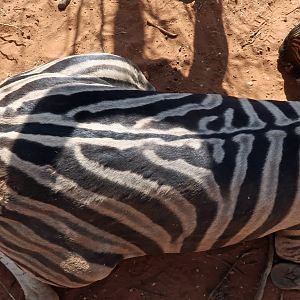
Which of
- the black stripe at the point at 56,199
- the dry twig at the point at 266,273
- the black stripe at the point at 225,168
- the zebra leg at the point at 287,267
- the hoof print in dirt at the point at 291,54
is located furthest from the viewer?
the hoof print in dirt at the point at 291,54

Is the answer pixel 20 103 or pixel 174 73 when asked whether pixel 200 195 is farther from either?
pixel 174 73

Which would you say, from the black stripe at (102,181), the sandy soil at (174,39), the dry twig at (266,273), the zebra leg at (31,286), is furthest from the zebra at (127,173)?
the sandy soil at (174,39)

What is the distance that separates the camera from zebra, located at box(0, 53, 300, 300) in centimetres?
232

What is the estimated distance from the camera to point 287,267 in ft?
10.9

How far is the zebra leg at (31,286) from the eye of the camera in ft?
9.86

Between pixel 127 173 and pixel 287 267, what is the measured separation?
1507 mm

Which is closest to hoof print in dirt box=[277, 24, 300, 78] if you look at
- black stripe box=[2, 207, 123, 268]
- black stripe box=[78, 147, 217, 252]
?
black stripe box=[78, 147, 217, 252]

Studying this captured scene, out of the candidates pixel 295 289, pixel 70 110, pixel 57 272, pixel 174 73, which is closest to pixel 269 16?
pixel 174 73

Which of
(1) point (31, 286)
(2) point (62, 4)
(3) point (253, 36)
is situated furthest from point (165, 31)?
(1) point (31, 286)

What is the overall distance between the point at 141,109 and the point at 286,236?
47.9 inches

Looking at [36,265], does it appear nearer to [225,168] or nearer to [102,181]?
[102,181]

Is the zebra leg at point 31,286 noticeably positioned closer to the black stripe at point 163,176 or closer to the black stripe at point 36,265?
the black stripe at point 36,265

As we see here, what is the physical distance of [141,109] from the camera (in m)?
2.56

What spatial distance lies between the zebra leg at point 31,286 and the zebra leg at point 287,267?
137cm
